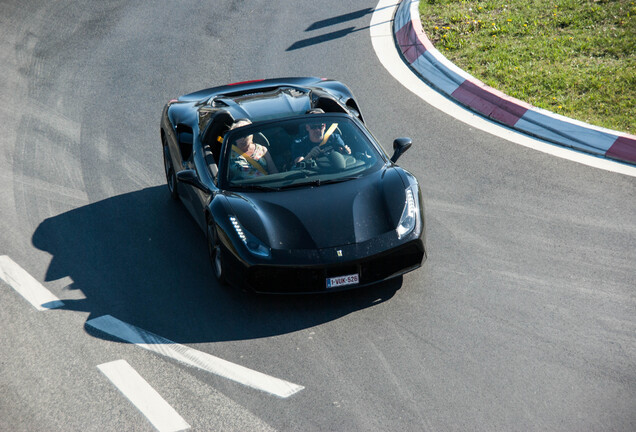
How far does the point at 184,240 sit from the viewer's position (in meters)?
7.64

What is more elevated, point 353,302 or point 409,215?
point 409,215

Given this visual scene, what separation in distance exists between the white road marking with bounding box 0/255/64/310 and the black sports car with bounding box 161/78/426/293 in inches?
56.9

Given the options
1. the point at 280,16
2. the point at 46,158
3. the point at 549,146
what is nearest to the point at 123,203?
the point at 46,158

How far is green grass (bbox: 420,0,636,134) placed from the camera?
9938 mm

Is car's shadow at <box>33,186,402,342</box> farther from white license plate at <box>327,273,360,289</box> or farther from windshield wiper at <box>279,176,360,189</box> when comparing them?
windshield wiper at <box>279,176,360,189</box>

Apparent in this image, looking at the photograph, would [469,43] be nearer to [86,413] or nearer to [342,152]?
[342,152]

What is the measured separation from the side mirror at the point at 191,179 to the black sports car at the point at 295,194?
11 millimetres

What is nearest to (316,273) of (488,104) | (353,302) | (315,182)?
(353,302)

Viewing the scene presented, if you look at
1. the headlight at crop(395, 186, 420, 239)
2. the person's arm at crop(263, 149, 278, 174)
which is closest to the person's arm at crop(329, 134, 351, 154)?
the person's arm at crop(263, 149, 278, 174)

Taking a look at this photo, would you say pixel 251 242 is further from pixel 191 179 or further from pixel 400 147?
pixel 400 147

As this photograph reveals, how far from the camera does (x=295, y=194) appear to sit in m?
6.50

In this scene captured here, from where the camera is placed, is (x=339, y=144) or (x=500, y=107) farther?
(x=500, y=107)

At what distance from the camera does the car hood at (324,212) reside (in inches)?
237

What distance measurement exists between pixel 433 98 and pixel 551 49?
2125 millimetres
